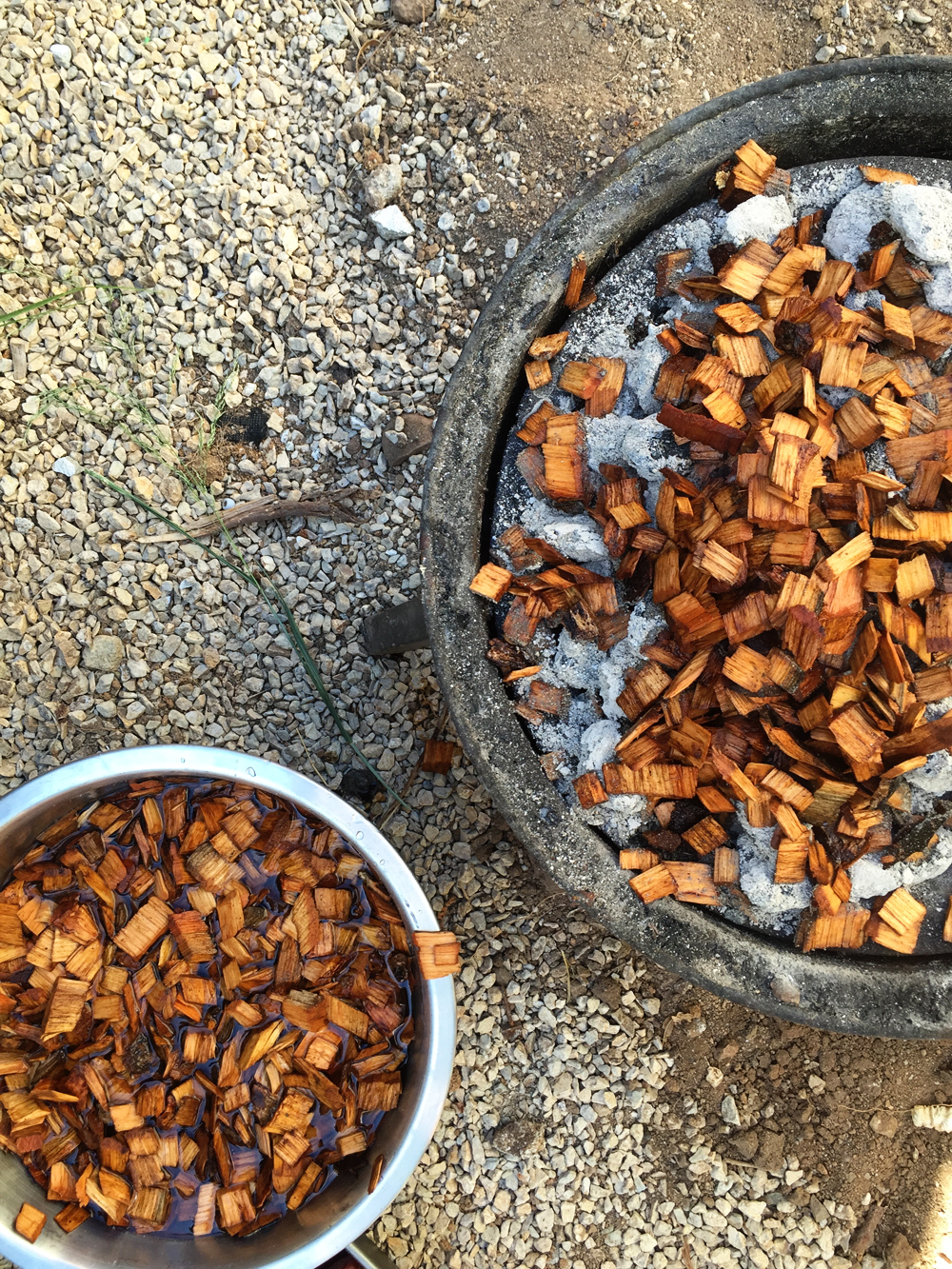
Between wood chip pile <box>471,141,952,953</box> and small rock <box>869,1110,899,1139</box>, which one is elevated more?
wood chip pile <box>471,141,952,953</box>

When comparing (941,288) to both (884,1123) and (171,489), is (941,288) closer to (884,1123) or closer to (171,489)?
(171,489)

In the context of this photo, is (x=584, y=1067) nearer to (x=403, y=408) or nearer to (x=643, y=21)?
(x=403, y=408)

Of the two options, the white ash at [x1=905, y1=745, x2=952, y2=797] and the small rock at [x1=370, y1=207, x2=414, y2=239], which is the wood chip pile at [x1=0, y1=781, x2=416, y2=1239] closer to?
the white ash at [x1=905, y1=745, x2=952, y2=797]

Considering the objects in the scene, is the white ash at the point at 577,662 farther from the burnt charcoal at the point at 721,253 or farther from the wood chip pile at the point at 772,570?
the burnt charcoal at the point at 721,253

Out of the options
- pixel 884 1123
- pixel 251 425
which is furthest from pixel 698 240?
pixel 884 1123

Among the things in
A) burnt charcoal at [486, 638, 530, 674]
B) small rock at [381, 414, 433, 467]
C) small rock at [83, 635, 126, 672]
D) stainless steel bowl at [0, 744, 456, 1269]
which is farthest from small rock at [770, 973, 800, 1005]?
small rock at [83, 635, 126, 672]

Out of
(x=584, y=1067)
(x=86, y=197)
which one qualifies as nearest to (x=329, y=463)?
(x=86, y=197)

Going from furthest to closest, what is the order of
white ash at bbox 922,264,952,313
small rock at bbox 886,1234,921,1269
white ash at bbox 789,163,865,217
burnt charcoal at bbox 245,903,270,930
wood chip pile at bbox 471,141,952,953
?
small rock at bbox 886,1234,921,1269 < burnt charcoal at bbox 245,903,270,930 < white ash at bbox 789,163,865,217 < white ash at bbox 922,264,952,313 < wood chip pile at bbox 471,141,952,953
